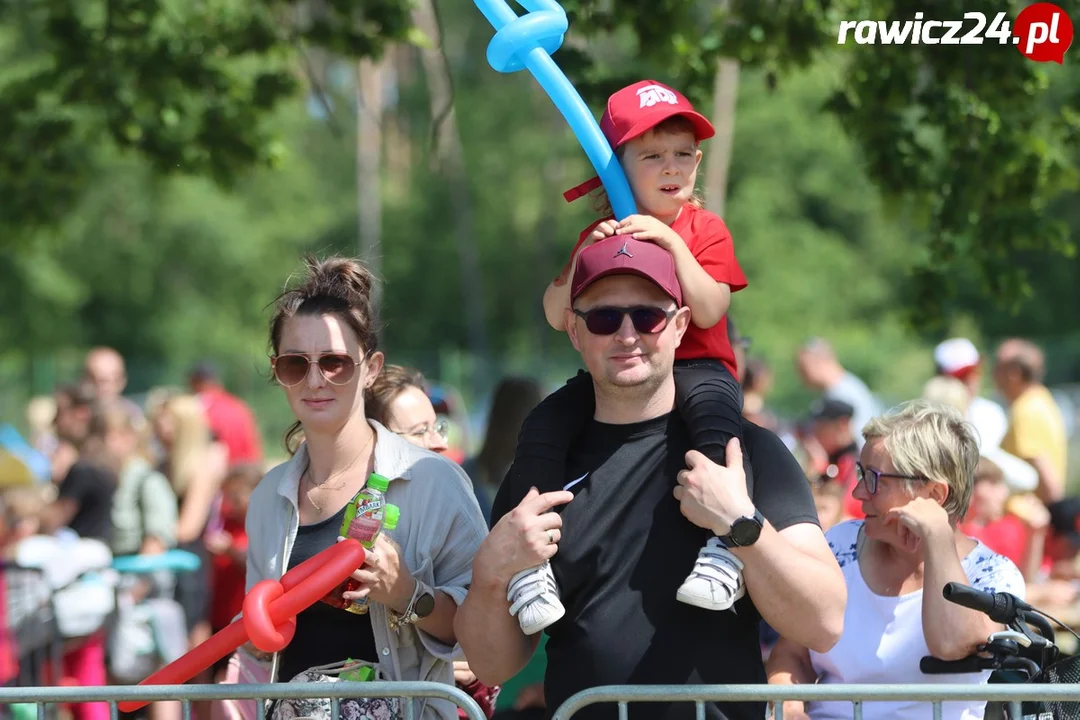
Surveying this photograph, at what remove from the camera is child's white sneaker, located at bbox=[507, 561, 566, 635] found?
10.5 ft

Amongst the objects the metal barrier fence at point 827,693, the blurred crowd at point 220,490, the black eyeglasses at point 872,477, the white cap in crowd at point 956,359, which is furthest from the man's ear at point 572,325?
the white cap in crowd at point 956,359

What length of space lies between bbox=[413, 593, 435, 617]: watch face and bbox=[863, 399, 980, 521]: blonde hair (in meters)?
1.43

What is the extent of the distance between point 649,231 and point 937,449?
3.93 ft

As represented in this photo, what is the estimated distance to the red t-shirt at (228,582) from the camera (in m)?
7.60

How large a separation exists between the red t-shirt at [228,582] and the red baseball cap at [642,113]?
4.50 meters

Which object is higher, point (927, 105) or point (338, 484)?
point (927, 105)

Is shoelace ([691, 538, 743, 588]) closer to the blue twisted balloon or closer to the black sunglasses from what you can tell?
the blue twisted balloon

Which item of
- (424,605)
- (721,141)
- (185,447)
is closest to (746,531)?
(424,605)

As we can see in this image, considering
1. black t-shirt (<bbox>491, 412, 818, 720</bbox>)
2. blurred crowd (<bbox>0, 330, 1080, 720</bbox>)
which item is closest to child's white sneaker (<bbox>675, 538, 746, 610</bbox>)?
black t-shirt (<bbox>491, 412, 818, 720</bbox>)

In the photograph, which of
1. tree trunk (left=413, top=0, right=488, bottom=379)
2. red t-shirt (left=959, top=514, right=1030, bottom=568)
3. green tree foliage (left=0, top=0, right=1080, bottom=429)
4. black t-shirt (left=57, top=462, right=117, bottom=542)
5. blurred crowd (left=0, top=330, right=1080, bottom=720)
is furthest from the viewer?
tree trunk (left=413, top=0, right=488, bottom=379)

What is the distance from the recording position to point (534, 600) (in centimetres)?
322

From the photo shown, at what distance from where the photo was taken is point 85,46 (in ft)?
24.3

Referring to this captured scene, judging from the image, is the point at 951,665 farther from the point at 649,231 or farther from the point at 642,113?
the point at 642,113

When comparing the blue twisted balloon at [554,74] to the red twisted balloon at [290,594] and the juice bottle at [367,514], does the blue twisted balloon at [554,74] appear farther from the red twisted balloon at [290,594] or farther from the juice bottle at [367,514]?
the red twisted balloon at [290,594]
